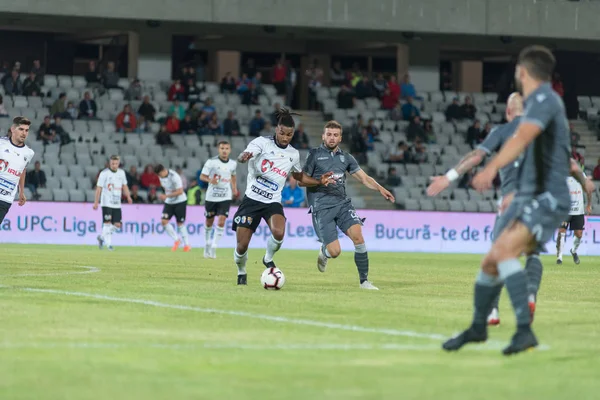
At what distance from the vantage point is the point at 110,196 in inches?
1195

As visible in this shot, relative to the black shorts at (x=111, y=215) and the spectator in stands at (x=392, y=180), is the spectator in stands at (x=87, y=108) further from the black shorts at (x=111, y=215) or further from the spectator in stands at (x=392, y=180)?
the spectator in stands at (x=392, y=180)

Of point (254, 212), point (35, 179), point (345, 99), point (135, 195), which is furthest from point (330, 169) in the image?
point (345, 99)

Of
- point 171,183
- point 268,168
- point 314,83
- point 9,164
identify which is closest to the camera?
point 268,168

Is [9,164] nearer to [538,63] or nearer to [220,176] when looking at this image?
[220,176]

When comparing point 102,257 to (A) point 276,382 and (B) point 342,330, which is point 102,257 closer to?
(B) point 342,330

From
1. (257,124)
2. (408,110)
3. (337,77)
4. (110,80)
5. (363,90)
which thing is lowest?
(257,124)

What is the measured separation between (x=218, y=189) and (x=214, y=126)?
473 inches

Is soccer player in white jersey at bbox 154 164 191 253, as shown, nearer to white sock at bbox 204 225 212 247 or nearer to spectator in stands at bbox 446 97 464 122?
white sock at bbox 204 225 212 247

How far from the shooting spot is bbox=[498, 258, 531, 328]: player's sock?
8.64 meters

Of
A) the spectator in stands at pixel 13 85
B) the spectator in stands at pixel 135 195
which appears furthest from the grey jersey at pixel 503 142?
the spectator in stands at pixel 13 85

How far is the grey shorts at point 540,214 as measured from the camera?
868 cm

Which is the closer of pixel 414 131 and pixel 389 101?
pixel 414 131

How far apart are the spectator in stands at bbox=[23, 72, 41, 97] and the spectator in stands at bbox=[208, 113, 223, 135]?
17.7ft

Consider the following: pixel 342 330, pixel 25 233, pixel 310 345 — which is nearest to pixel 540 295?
pixel 342 330
